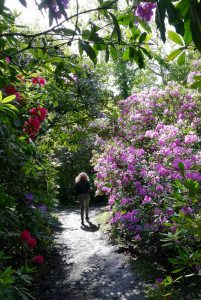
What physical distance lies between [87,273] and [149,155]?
260 cm

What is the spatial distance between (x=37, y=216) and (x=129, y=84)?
88.0 feet

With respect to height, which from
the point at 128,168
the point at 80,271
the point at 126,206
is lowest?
the point at 80,271

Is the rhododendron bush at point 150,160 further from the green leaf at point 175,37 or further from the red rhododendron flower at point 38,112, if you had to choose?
the green leaf at point 175,37

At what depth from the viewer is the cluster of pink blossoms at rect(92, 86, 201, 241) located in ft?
19.3

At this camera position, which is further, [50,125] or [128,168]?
[50,125]

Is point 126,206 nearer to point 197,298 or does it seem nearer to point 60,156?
point 197,298

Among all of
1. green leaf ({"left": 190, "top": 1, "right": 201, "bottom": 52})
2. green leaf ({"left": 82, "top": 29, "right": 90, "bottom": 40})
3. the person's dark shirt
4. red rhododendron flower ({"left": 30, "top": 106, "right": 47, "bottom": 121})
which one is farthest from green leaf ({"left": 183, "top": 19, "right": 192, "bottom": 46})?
the person's dark shirt

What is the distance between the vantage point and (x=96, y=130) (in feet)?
34.2

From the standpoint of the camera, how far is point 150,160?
6734 mm

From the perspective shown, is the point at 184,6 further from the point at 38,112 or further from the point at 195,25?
the point at 38,112

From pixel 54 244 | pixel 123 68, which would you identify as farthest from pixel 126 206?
pixel 123 68

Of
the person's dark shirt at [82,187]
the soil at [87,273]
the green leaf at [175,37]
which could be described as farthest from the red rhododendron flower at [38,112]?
the person's dark shirt at [82,187]

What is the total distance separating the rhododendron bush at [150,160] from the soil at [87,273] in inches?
24.9

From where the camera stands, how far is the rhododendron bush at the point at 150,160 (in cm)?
577
